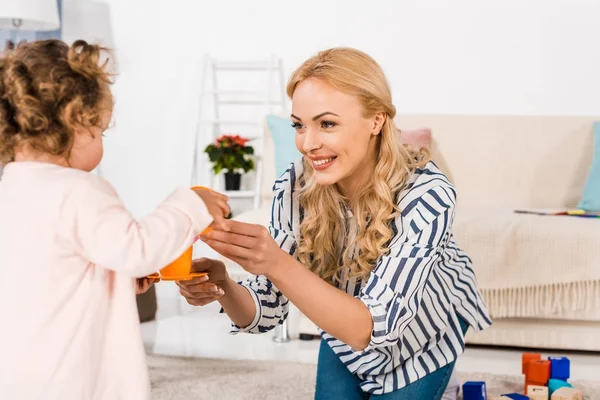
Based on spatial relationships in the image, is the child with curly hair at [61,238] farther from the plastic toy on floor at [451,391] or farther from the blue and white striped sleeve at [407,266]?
the plastic toy on floor at [451,391]

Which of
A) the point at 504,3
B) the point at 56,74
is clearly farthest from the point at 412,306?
the point at 504,3

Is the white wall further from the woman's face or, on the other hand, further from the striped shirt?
the woman's face

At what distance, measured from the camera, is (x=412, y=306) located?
1.66 m

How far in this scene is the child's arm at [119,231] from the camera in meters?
1.12

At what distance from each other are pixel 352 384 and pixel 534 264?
1253 mm

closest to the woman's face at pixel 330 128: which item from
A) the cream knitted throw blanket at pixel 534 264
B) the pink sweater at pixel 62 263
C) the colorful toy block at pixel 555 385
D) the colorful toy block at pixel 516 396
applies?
the pink sweater at pixel 62 263

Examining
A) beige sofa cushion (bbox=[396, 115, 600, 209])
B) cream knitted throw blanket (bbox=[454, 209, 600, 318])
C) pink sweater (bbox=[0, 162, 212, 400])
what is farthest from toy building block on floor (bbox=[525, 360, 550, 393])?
pink sweater (bbox=[0, 162, 212, 400])

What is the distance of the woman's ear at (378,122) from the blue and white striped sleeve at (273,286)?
254mm

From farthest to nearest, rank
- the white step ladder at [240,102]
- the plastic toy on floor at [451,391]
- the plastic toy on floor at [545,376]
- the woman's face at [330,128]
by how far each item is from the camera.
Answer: the white step ladder at [240,102] < the plastic toy on floor at [545,376] < the plastic toy on floor at [451,391] < the woman's face at [330,128]

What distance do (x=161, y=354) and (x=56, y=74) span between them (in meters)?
2.10

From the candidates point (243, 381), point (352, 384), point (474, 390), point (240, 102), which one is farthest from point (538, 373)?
point (240, 102)

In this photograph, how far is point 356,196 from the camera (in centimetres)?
186

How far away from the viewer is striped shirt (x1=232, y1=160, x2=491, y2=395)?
164 centimetres

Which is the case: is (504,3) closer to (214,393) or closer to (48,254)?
(214,393)
